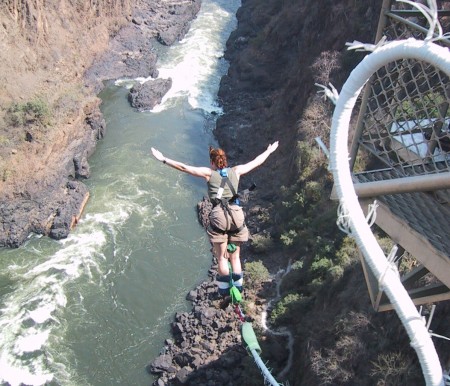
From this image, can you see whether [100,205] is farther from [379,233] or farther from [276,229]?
[379,233]

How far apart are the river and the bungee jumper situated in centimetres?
1290

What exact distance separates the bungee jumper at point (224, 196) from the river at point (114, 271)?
12903 mm

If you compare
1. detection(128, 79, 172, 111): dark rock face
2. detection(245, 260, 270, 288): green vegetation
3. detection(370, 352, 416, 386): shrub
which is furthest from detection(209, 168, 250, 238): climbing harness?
detection(128, 79, 172, 111): dark rock face

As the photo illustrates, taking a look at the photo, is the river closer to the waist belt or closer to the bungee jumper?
the bungee jumper

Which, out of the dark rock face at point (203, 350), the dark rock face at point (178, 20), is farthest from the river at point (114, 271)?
the dark rock face at point (178, 20)

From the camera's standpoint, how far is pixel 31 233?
76.9 feet

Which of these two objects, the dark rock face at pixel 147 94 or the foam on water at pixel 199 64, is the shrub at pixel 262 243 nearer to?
the foam on water at pixel 199 64

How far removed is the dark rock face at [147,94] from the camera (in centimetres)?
3300

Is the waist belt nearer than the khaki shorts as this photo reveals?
No

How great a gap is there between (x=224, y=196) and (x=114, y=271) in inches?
653

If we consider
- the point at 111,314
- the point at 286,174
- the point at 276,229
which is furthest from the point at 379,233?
the point at 111,314

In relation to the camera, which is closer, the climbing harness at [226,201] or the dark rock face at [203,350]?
the climbing harness at [226,201]

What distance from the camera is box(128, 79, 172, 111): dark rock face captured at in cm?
3300

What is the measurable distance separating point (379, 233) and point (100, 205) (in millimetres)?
13358
